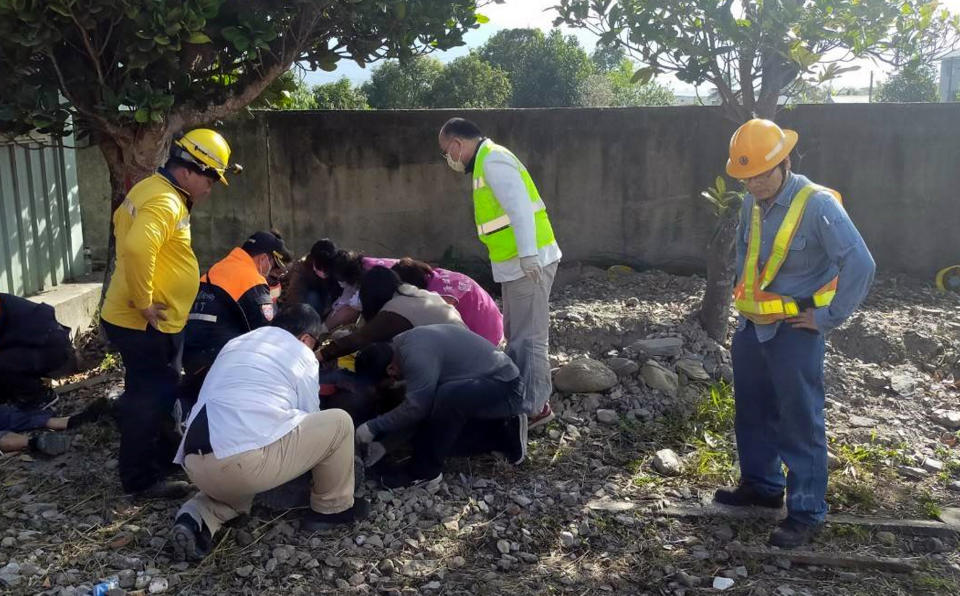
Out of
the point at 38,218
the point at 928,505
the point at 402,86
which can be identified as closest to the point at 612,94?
the point at 402,86

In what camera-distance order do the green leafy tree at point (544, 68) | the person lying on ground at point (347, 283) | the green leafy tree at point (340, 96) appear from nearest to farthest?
the person lying on ground at point (347, 283) < the green leafy tree at point (340, 96) < the green leafy tree at point (544, 68)

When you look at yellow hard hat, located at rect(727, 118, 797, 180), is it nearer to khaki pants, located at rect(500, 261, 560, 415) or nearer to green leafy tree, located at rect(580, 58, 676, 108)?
khaki pants, located at rect(500, 261, 560, 415)

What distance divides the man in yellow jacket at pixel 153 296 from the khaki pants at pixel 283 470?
0.49 meters

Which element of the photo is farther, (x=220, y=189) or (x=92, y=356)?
(x=220, y=189)

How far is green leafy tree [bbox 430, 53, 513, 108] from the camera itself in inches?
779

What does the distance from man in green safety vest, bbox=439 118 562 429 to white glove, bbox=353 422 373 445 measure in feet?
2.90

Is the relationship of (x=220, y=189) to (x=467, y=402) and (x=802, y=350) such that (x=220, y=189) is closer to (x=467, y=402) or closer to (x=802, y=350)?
(x=467, y=402)

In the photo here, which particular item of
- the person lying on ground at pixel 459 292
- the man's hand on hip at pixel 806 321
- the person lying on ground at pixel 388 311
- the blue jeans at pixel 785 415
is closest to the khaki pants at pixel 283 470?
the person lying on ground at pixel 388 311

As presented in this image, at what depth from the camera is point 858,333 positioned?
604 cm

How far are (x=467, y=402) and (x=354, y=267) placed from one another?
162 centimetres

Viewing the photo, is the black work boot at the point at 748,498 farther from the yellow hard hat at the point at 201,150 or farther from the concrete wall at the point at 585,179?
the concrete wall at the point at 585,179

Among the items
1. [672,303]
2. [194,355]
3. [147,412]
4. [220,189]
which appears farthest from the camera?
[220,189]

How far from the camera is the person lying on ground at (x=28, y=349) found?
4754mm

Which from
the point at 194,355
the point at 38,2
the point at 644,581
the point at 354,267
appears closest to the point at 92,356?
the point at 194,355
